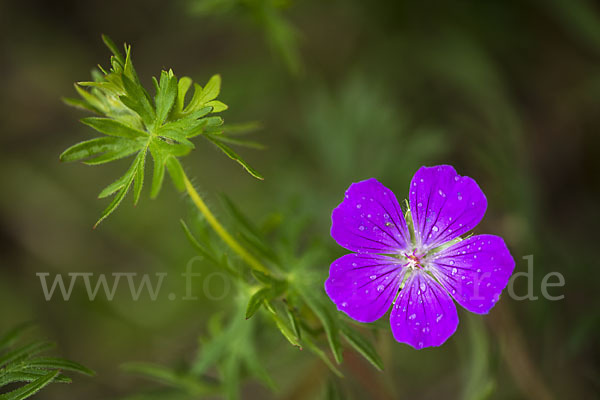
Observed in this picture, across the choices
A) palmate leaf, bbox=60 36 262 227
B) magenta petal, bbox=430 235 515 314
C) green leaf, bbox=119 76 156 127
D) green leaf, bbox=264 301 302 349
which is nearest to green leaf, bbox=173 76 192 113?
palmate leaf, bbox=60 36 262 227

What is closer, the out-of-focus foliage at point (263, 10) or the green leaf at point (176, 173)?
the green leaf at point (176, 173)

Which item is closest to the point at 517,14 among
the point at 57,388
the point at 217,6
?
the point at 217,6

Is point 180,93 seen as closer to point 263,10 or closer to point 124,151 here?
point 124,151

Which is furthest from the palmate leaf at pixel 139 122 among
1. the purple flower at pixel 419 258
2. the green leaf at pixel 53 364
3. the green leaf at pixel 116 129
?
the green leaf at pixel 53 364

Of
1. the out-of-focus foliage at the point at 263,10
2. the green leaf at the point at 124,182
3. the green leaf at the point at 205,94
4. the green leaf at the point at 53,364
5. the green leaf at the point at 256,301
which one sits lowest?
the green leaf at the point at 53,364

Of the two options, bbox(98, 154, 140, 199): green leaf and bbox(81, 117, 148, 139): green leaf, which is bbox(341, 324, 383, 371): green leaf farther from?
bbox(81, 117, 148, 139): green leaf

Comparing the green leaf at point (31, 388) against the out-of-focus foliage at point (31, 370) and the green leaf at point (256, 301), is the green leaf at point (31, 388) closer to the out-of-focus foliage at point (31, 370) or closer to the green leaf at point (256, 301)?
the out-of-focus foliage at point (31, 370)

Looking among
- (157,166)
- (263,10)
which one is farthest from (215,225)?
(263,10)

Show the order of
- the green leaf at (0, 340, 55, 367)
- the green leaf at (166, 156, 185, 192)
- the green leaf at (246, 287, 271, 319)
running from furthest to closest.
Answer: the green leaf at (0, 340, 55, 367) < the green leaf at (246, 287, 271, 319) < the green leaf at (166, 156, 185, 192)
